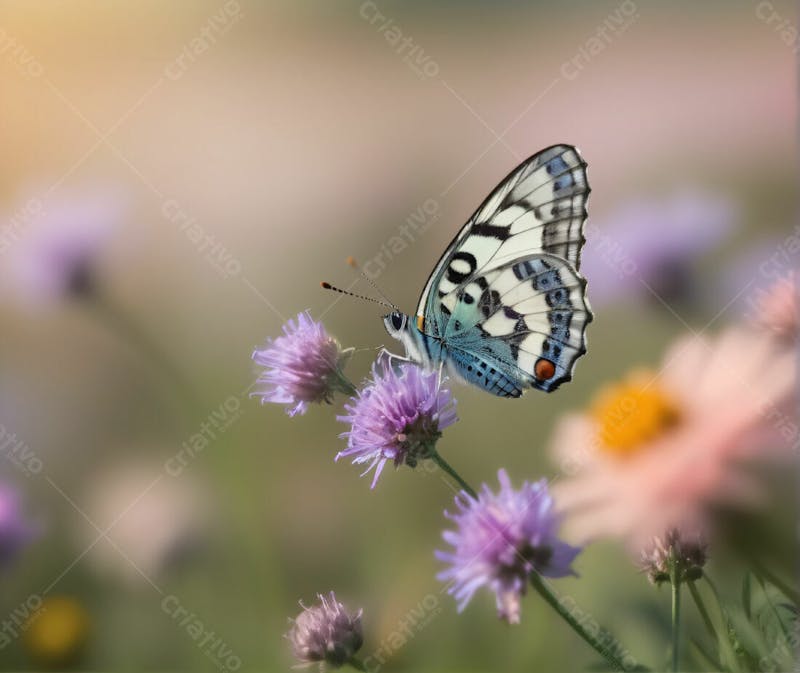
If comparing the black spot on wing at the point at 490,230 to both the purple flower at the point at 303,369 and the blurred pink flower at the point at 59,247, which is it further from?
the blurred pink flower at the point at 59,247

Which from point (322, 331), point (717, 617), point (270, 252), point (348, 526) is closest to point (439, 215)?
point (270, 252)

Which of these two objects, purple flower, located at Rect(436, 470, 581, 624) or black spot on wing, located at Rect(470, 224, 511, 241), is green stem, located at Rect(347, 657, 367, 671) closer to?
purple flower, located at Rect(436, 470, 581, 624)

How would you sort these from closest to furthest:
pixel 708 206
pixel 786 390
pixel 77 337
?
pixel 786 390 → pixel 708 206 → pixel 77 337

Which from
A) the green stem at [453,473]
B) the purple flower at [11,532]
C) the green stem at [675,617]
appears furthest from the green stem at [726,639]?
the purple flower at [11,532]

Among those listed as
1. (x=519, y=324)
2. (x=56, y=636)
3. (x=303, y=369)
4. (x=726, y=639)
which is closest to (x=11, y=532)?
(x=56, y=636)

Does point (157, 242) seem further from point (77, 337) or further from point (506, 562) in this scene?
point (506, 562)

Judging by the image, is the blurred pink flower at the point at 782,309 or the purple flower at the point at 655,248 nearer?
the blurred pink flower at the point at 782,309

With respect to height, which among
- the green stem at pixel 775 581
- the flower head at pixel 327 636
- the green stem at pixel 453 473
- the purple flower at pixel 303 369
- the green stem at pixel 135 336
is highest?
the green stem at pixel 775 581
